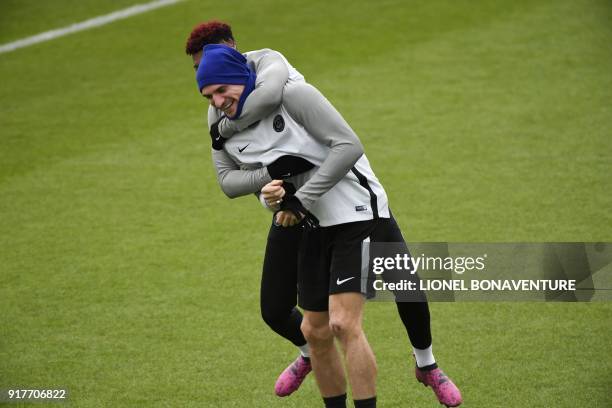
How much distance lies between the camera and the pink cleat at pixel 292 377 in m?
5.62

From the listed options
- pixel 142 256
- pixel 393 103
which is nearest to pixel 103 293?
pixel 142 256

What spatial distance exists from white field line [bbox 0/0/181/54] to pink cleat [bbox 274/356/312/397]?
8590 millimetres

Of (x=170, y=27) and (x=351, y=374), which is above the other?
(x=170, y=27)

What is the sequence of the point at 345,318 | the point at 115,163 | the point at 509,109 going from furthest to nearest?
the point at 509,109 → the point at 115,163 → the point at 345,318

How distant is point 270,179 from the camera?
15.9 feet

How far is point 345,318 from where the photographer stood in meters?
4.82

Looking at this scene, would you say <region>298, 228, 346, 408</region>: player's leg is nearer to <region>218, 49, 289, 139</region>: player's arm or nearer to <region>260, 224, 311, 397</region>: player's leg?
<region>260, 224, 311, 397</region>: player's leg

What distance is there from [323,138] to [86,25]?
9677mm

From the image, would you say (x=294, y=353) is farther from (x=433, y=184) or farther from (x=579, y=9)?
(x=579, y=9)

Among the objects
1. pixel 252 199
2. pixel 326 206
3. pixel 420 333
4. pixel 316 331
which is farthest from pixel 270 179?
pixel 252 199

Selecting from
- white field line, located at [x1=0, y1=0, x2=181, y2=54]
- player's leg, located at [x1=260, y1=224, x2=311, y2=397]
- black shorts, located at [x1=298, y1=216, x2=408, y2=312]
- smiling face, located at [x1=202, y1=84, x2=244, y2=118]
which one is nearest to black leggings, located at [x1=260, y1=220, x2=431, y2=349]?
player's leg, located at [x1=260, y1=224, x2=311, y2=397]

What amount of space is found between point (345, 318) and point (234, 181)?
88cm

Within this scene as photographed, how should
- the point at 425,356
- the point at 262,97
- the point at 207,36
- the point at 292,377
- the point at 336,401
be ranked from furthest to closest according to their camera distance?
the point at 292,377
the point at 207,36
the point at 425,356
the point at 336,401
the point at 262,97

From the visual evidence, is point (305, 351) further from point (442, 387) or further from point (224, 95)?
point (224, 95)
